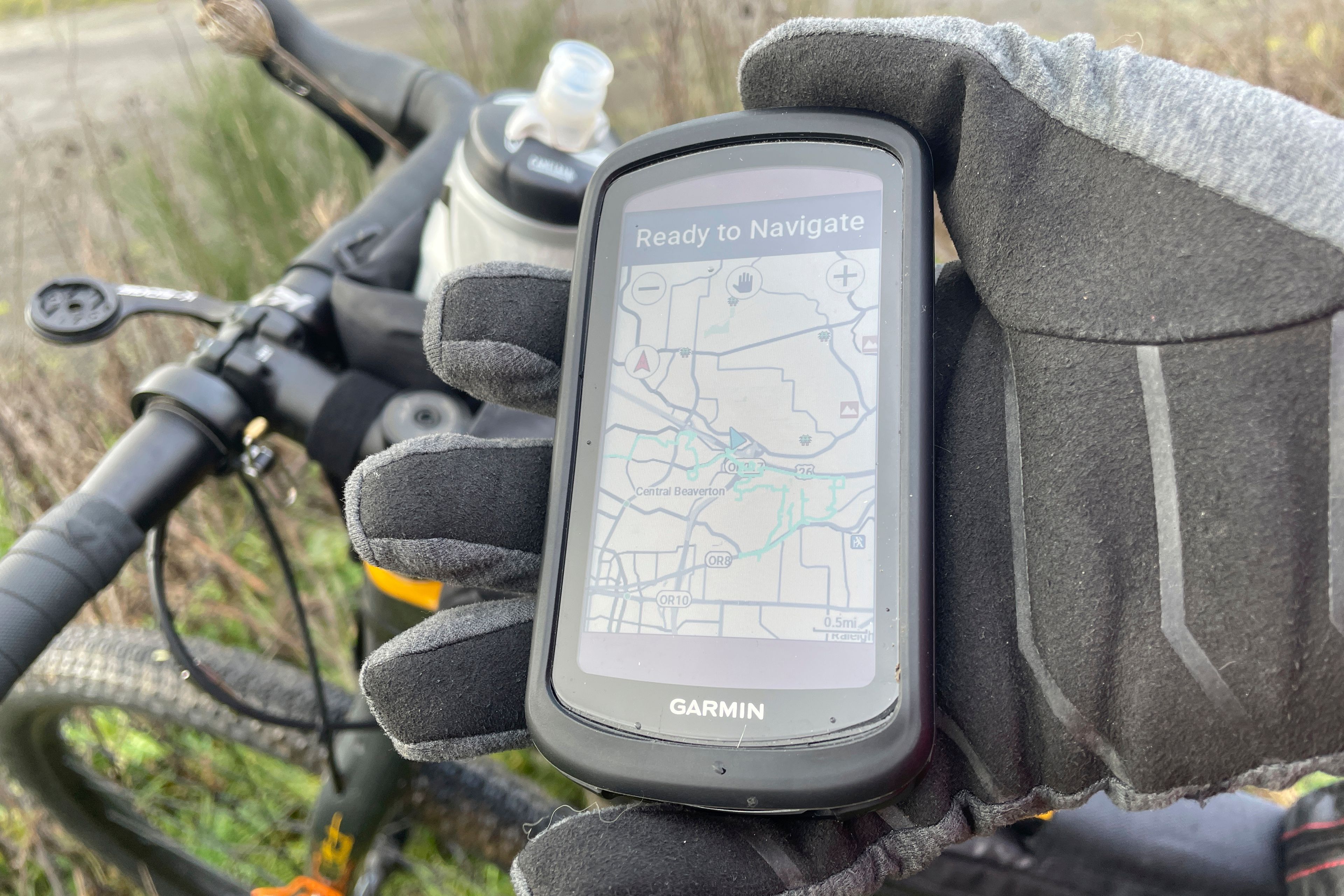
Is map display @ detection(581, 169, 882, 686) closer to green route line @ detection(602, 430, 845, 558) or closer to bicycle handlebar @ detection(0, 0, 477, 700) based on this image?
green route line @ detection(602, 430, 845, 558)

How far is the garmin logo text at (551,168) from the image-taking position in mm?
861

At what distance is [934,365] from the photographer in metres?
0.80

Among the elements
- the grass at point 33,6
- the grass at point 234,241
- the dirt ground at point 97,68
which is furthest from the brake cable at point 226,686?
the grass at point 33,6

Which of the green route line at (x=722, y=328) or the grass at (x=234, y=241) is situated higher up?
the green route line at (x=722, y=328)

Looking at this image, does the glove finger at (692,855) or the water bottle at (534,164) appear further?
the water bottle at (534,164)

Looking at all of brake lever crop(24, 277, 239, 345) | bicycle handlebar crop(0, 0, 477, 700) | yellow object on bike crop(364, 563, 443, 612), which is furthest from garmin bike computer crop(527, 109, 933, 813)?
brake lever crop(24, 277, 239, 345)

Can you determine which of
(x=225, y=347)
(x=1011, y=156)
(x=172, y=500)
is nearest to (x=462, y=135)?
(x=225, y=347)

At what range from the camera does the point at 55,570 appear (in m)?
0.74

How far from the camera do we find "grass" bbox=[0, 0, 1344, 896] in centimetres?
145

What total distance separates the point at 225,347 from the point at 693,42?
1.81m

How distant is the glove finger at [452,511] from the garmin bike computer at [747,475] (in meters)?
0.04

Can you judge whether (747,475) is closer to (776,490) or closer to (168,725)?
(776,490)

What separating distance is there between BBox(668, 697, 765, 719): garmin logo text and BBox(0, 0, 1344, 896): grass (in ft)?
2.63

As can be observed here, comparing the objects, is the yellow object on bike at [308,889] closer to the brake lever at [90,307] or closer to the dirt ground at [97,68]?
the brake lever at [90,307]
